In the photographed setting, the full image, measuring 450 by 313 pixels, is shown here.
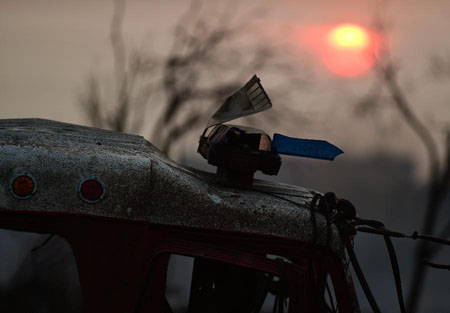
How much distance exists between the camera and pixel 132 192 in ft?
9.43

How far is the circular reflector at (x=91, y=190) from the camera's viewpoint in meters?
2.81

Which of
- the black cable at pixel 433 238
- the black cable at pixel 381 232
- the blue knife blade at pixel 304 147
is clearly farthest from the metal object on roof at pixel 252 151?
the black cable at pixel 433 238

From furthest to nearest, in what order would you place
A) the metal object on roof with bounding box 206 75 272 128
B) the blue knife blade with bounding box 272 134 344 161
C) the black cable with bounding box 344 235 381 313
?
the metal object on roof with bounding box 206 75 272 128 → the blue knife blade with bounding box 272 134 344 161 → the black cable with bounding box 344 235 381 313

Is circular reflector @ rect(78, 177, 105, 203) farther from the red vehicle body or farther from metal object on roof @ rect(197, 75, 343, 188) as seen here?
metal object on roof @ rect(197, 75, 343, 188)

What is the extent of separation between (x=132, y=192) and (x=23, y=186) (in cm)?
45

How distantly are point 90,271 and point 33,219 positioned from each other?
1.04 feet

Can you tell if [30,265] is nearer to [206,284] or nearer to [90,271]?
[90,271]

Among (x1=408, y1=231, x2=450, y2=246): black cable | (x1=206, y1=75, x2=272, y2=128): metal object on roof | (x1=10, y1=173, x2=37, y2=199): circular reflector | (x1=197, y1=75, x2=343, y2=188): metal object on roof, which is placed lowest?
(x1=408, y1=231, x2=450, y2=246): black cable

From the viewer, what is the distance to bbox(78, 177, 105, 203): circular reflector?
2.81 m

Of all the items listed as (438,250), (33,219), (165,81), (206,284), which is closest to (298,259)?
(206,284)

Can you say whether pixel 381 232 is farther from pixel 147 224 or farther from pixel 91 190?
pixel 91 190

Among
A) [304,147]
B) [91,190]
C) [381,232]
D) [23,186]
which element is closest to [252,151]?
[304,147]

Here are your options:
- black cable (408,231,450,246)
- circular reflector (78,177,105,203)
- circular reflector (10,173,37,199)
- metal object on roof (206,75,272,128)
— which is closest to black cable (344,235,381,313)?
black cable (408,231,450,246)

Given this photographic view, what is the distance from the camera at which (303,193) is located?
382cm
